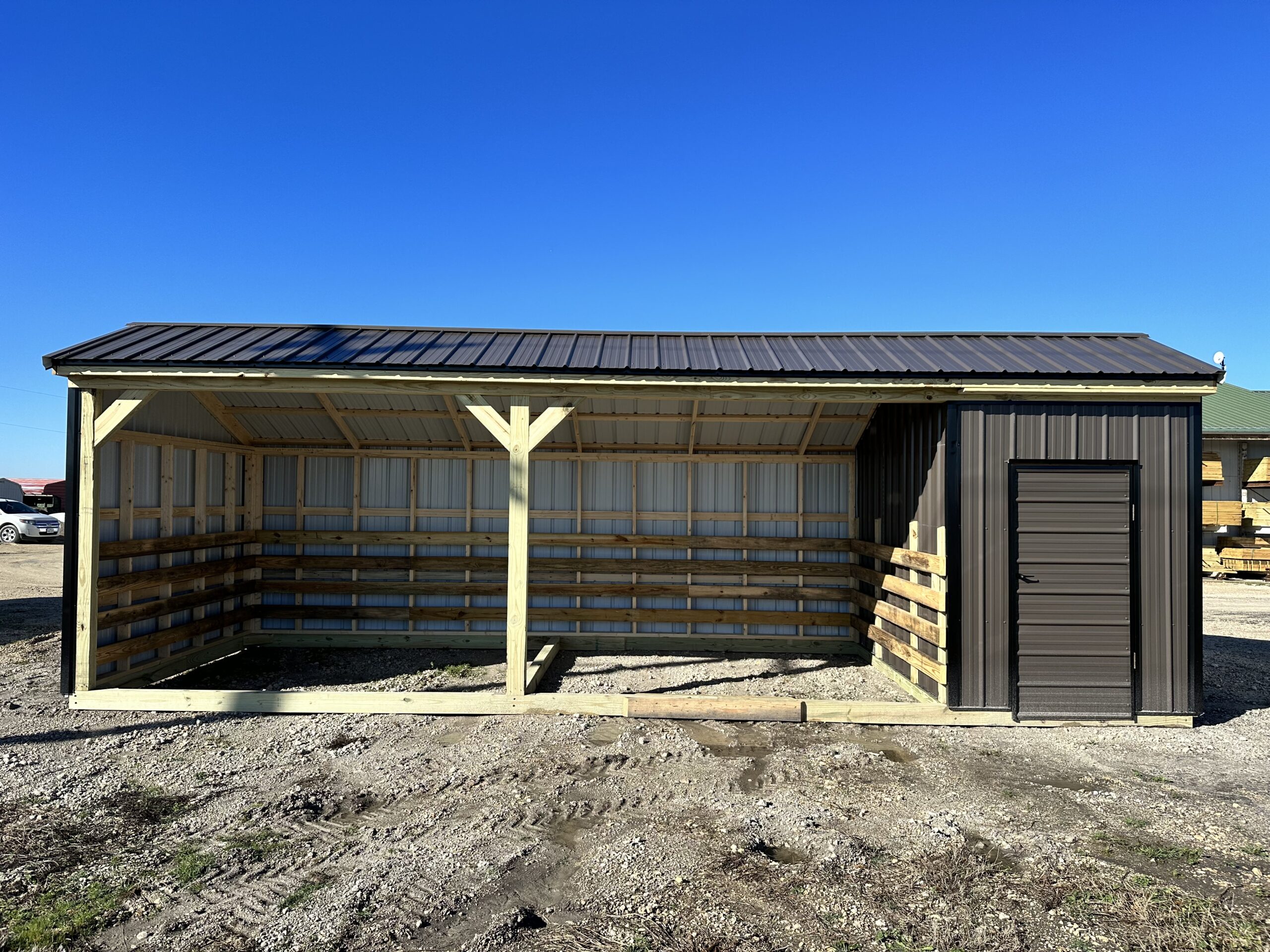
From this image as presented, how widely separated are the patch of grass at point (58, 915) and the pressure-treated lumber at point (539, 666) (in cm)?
356

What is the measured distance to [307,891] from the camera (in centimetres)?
351

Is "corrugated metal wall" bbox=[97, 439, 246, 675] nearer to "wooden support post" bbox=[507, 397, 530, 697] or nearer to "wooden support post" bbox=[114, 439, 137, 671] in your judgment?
"wooden support post" bbox=[114, 439, 137, 671]

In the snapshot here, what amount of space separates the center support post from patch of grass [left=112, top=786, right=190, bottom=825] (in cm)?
273

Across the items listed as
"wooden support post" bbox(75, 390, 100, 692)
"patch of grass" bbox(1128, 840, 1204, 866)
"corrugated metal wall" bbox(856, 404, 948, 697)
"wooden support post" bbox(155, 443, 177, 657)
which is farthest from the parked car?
"patch of grass" bbox(1128, 840, 1204, 866)

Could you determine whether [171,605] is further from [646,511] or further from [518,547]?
[646,511]

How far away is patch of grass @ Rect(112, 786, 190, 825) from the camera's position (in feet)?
14.4

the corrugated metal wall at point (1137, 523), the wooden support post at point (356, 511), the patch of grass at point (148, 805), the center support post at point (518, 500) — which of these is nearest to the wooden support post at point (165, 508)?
the wooden support post at point (356, 511)

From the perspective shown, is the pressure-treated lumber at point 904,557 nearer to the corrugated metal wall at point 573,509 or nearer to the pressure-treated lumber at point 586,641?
the corrugated metal wall at point 573,509

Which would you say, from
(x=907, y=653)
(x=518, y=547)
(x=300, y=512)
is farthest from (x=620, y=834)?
(x=300, y=512)

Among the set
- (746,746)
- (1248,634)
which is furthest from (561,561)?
(1248,634)

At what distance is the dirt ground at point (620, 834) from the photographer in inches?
128

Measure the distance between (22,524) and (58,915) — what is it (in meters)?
29.9

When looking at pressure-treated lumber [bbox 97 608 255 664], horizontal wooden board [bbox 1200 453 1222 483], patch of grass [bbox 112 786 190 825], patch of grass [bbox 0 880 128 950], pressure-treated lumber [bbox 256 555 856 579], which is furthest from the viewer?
horizontal wooden board [bbox 1200 453 1222 483]

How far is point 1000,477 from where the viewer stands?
6453 mm
